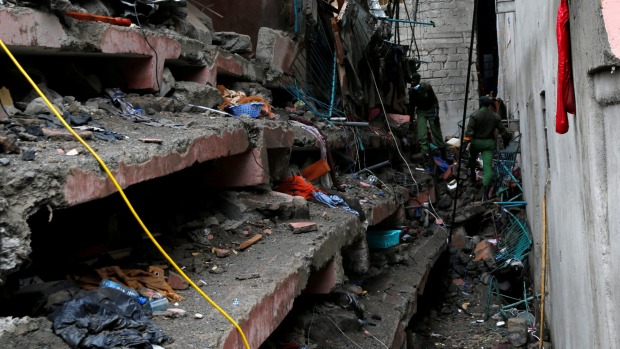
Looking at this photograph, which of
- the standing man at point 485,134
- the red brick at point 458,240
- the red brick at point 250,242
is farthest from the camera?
the standing man at point 485,134

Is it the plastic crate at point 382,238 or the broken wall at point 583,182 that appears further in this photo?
the plastic crate at point 382,238

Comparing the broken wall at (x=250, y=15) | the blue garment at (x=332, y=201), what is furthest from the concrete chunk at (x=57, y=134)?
the broken wall at (x=250, y=15)

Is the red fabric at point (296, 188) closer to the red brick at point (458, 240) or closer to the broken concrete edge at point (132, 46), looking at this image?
the broken concrete edge at point (132, 46)

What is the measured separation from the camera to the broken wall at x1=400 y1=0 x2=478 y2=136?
68.1 ft

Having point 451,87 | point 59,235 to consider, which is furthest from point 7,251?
point 451,87

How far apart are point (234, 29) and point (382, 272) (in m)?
3.52

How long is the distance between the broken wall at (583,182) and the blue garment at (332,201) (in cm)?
194

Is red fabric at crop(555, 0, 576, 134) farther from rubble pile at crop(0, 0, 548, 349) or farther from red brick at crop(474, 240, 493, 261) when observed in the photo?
red brick at crop(474, 240, 493, 261)

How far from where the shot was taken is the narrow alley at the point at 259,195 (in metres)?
3.53

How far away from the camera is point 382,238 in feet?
31.3

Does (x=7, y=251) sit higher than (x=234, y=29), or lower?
lower

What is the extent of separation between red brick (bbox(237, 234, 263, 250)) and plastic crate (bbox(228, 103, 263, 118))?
174cm

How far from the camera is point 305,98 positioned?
10.1 metres

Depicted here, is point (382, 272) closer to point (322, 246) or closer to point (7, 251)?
point (322, 246)
